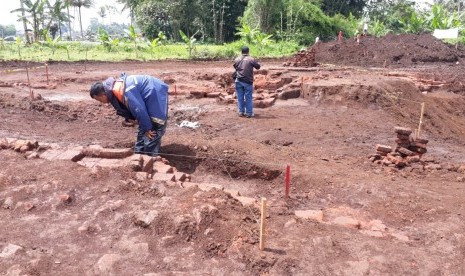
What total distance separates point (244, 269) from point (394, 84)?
8918mm

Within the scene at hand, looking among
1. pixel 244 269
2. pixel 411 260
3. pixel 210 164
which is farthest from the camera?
pixel 210 164

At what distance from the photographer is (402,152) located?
641 centimetres

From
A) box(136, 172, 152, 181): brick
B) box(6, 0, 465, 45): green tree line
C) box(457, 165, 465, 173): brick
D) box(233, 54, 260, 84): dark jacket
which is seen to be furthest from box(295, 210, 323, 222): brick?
box(6, 0, 465, 45): green tree line

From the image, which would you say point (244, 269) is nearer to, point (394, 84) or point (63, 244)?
point (63, 244)

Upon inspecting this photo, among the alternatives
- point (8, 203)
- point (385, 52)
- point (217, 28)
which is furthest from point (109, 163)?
point (217, 28)

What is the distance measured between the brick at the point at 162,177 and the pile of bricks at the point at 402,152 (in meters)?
3.33

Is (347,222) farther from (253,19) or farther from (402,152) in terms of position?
(253,19)

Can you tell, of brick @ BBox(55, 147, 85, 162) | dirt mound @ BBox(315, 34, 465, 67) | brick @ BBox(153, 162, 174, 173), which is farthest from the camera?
dirt mound @ BBox(315, 34, 465, 67)

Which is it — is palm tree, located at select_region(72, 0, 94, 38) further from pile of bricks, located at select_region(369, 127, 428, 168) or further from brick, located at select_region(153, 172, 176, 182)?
brick, located at select_region(153, 172, 176, 182)

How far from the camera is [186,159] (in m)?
6.34

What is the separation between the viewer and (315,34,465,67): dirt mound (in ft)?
69.3

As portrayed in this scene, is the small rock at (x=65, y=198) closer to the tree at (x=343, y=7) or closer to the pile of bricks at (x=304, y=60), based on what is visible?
the pile of bricks at (x=304, y=60)

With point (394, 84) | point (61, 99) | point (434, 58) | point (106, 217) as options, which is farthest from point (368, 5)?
point (106, 217)

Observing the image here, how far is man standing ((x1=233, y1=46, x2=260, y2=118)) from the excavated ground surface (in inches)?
13.4
